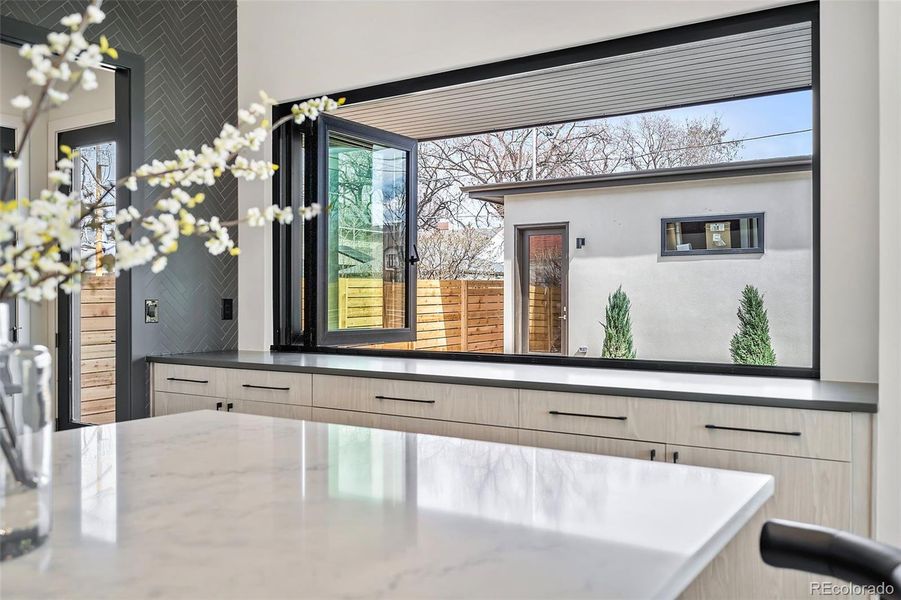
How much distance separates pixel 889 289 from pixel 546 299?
4964mm

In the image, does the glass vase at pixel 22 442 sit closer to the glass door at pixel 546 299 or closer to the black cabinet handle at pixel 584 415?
the black cabinet handle at pixel 584 415

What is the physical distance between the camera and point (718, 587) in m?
2.12

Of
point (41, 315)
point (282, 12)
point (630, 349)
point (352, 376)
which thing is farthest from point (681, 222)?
point (41, 315)

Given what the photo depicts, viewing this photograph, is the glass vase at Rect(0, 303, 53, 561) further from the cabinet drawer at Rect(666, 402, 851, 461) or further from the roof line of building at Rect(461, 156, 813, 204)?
the roof line of building at Rect(461, 156, 813, 204)

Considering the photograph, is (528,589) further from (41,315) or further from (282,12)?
(41,315)

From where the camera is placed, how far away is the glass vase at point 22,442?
753 millimetres

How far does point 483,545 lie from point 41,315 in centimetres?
481

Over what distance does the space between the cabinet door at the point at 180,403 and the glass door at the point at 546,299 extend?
157 inches

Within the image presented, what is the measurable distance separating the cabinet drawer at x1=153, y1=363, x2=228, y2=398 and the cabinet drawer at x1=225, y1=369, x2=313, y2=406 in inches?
2.4

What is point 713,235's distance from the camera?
636cm

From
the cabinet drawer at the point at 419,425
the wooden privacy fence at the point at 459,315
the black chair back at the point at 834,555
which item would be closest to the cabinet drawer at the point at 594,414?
the cabinet drawer at the point at 419,425

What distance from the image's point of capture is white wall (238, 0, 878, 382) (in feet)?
8.04

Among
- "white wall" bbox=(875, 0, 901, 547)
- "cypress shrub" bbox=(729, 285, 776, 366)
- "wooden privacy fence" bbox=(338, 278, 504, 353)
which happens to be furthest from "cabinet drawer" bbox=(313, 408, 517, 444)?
"cypress shrub" bbox=(729, 285, 776, 366)

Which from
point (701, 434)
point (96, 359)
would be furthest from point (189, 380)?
point (701, 434)
